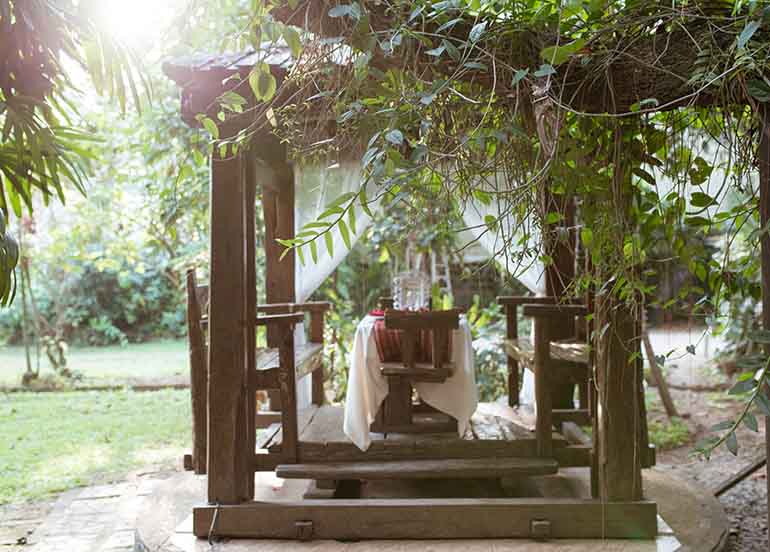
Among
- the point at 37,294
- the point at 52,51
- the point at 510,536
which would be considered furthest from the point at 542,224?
the point at 37,294

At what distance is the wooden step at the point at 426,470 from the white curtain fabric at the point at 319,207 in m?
1.17

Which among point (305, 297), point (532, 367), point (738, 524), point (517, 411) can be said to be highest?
point (305, 297)

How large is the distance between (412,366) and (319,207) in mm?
1045

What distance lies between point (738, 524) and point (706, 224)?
2229 mm

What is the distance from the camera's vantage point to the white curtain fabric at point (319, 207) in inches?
157

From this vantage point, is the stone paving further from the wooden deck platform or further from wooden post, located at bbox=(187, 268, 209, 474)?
the wooden deck platform

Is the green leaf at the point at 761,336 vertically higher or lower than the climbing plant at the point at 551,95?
lower

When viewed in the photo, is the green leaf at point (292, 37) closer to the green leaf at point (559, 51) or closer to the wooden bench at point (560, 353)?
the green leaf at point (559, 51)

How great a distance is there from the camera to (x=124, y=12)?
9.50 feet

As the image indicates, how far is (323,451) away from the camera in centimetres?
341

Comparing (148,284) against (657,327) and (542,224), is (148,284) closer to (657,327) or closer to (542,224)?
(657,327)

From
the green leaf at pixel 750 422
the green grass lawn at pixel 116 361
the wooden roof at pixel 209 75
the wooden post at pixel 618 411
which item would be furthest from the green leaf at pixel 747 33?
the green grass lawn at pixel 116 361

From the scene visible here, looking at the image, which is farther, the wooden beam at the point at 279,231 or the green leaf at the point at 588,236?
the wooden beam at the point at 279,231

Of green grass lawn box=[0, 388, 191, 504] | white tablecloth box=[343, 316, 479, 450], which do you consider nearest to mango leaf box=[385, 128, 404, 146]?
white tablecloth box=[343, 316, 479, 450]
